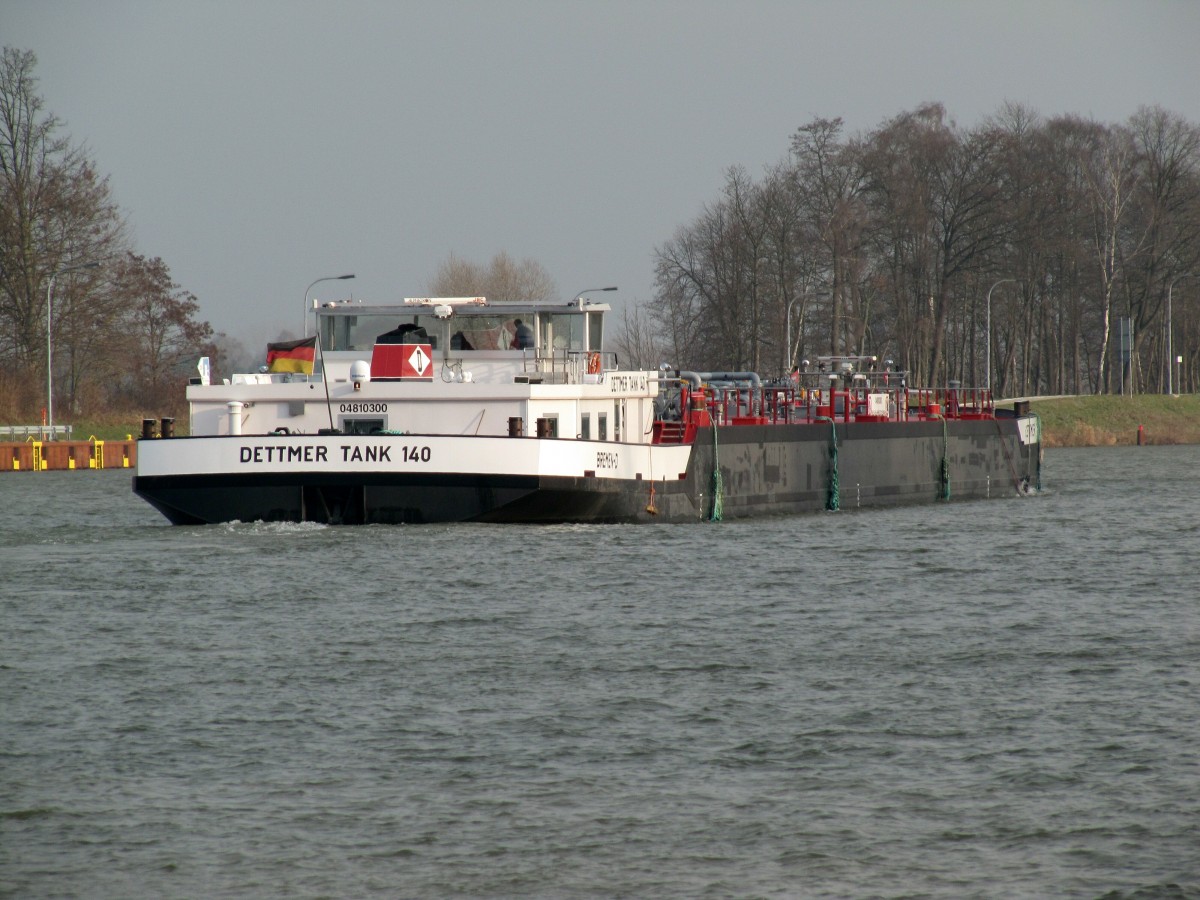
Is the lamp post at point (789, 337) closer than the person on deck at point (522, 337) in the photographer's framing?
No

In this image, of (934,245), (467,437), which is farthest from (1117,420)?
(467,437)

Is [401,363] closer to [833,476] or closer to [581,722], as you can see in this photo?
[833,476]

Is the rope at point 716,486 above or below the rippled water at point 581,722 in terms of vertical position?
above

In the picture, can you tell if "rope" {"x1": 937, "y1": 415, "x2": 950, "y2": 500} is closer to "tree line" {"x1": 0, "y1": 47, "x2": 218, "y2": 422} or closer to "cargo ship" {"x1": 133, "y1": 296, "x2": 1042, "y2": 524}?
"cargo ship" {"x1": 133, "y1": 296, "x2": 1042, "y2": 524}

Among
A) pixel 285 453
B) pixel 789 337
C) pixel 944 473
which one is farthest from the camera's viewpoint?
pixel 789 337

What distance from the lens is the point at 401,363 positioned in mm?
27250

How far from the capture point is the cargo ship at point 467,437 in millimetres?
25344

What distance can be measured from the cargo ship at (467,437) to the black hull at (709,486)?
39 mm

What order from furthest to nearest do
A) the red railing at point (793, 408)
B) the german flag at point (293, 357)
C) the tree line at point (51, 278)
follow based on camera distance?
the tree line at point (51, 278) < the red railing at point (793, 408) < the german flag at point (293, 357)

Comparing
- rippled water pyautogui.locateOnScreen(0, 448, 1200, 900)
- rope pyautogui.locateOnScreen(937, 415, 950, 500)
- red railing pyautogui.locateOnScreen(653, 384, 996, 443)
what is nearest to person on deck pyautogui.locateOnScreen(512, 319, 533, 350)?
red railing pyautogui.locateOnScreen(653, 384, 996, 443)

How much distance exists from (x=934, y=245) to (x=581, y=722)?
64199 mm

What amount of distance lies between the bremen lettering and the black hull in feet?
1.00

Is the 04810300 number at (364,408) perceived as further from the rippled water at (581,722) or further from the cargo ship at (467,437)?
the rippled water at (581,722)

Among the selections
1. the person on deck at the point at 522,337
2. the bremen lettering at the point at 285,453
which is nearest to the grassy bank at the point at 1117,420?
the person on deck at the point at 522,337
